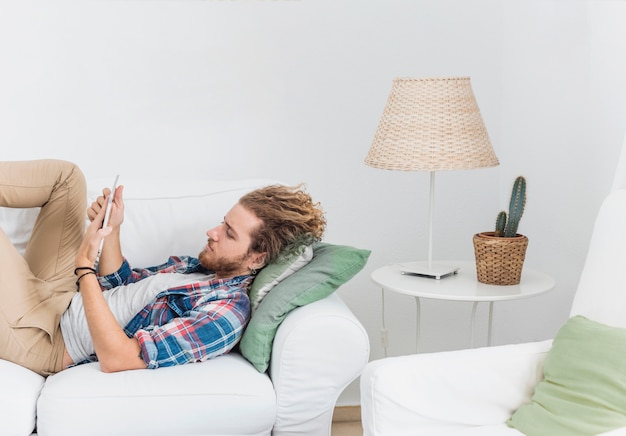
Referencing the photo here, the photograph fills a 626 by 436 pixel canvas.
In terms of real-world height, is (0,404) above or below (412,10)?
below

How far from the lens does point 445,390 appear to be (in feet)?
5.57

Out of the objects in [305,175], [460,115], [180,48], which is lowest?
[305,175]

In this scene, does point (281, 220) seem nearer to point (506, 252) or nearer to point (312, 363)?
point (312, 363)

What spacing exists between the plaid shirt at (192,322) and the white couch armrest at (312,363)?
0.15 meters

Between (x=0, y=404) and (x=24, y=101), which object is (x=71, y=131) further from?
(x=0, y=404)

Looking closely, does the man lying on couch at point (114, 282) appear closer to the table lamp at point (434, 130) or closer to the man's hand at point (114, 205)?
the man's hand at point (114, 205)

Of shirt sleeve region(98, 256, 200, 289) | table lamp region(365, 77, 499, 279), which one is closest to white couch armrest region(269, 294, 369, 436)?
shirt sleeve region(98, 256, 200, 289)

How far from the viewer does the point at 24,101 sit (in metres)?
2.80

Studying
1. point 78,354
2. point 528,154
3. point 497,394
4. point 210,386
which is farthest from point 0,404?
point 528,154

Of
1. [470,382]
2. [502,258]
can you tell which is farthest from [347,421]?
[470,382]

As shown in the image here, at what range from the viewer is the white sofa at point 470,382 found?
65.6 inches

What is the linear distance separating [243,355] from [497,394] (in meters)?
0.73

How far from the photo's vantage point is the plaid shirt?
204 centimetres

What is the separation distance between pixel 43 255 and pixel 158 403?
2.34 feet
